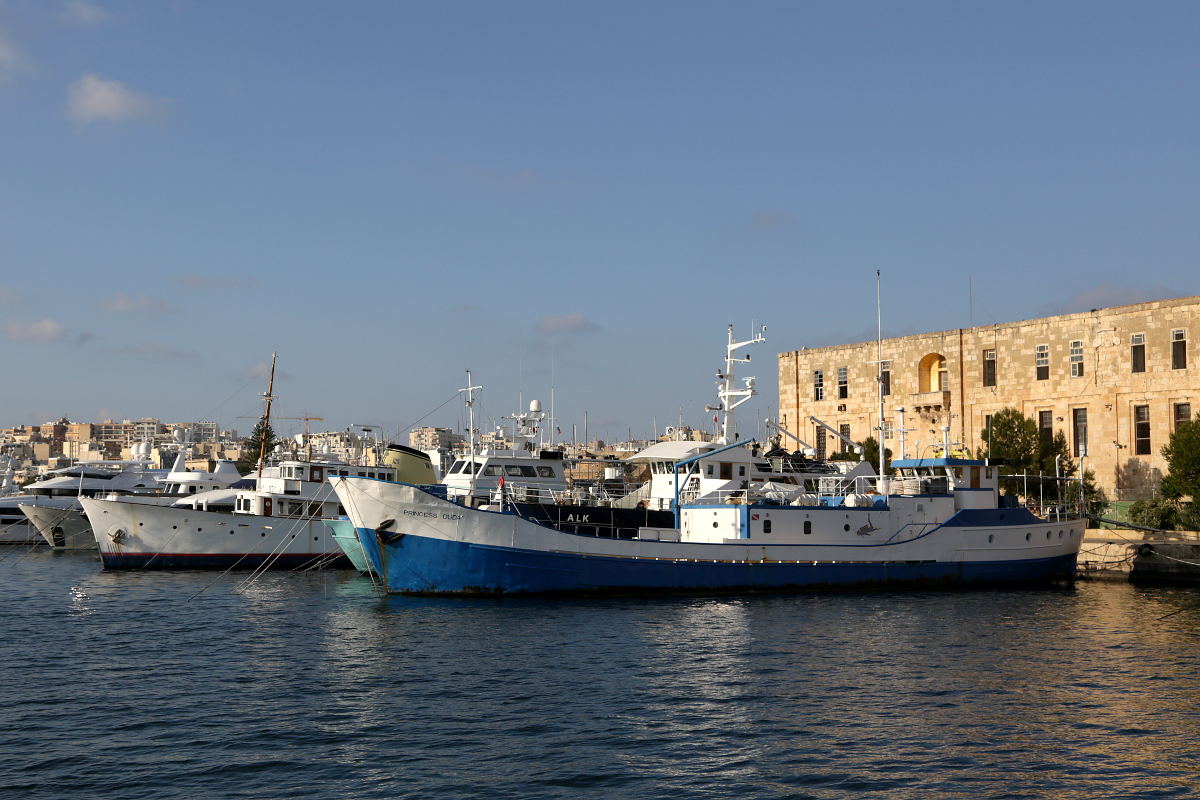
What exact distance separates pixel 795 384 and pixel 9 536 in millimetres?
55977

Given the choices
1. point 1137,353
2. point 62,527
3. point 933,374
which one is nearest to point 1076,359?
point 1137,353

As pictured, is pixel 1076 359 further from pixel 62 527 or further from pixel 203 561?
pixel 62 527

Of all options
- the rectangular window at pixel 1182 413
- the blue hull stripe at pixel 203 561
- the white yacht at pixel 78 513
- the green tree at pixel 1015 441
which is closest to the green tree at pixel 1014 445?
the green tree at pixel 1015 441

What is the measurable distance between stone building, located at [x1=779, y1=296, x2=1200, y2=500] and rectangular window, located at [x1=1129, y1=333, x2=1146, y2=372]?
0.06m

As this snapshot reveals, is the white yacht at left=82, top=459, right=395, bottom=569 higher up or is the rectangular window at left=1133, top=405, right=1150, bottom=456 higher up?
the rectangular window at left=1133, top=405, right=1150, bottom=456

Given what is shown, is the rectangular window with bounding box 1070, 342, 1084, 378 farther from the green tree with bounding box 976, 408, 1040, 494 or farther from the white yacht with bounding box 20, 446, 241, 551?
the white yacht with bounding box 20, 446, 241, 551

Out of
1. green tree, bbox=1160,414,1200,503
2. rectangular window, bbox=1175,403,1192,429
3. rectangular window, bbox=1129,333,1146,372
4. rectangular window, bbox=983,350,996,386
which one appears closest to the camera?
green tree, bbox=1160,414,1200,503

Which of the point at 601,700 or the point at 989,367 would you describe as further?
the point at 989,367

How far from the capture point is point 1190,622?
3011 centimetres

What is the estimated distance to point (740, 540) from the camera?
36281mm

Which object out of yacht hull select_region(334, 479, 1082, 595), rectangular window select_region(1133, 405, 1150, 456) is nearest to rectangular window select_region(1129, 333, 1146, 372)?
rectangular window select_region(1133, 405, 1150, 456)

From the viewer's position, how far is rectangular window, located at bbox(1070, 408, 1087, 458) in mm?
58375

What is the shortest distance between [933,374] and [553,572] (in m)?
40.9

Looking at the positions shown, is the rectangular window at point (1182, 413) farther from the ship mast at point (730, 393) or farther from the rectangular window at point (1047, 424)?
the ship mast at point (730, 393)
